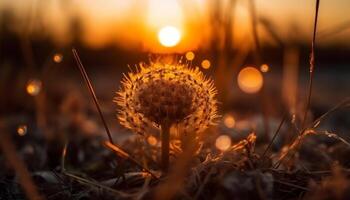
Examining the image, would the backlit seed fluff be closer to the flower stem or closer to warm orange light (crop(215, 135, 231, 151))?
the flower stem

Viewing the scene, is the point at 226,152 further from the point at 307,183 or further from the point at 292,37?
the point at 292,37

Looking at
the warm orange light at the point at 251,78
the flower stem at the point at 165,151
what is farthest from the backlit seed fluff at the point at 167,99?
the warm orange light at the point at 251,78

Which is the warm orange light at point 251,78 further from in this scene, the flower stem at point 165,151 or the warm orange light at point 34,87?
the warm orange light at point 34,87

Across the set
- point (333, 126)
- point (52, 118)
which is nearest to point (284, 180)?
point (52, 118)

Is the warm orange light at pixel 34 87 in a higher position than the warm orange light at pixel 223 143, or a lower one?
higher

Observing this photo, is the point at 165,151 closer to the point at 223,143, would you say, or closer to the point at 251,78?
the point at 223,143

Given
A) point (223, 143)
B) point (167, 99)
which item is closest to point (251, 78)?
point (223, 143)
